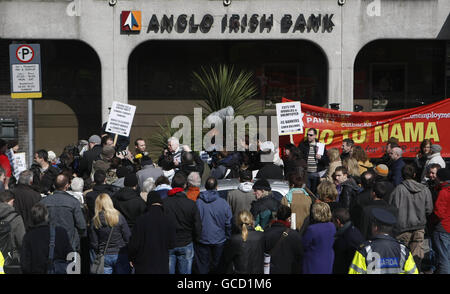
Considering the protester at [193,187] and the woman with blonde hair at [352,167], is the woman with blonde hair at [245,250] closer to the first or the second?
the protester at [193,187]

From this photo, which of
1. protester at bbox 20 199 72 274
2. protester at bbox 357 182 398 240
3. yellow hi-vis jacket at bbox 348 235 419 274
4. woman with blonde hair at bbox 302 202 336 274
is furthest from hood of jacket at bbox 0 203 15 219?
yellow hi-vis jacket at bbox 348 235 419 274

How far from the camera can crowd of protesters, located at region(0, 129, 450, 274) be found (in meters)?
7.55

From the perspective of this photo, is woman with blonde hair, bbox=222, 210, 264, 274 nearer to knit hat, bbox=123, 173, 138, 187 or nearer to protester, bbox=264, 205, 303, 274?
protester, bbox=264, 205, 303, 274

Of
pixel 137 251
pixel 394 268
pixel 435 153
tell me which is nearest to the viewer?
pixel 394 268

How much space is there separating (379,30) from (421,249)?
810 centimetres

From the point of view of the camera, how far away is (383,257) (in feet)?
19.9

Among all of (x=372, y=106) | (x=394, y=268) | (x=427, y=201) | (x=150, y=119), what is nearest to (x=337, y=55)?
(x=372, y=106)

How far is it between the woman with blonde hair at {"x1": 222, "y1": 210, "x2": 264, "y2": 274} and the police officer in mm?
1781

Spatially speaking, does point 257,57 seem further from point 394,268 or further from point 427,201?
point 394,268

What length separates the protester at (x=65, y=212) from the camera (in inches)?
337

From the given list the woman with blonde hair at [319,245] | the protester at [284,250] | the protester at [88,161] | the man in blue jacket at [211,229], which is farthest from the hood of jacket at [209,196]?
the protester at [88,161]

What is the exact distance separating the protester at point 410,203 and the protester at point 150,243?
352cm

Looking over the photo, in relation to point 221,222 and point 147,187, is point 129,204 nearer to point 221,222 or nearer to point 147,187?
point 147,187

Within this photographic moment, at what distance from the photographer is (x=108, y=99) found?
647 inches
